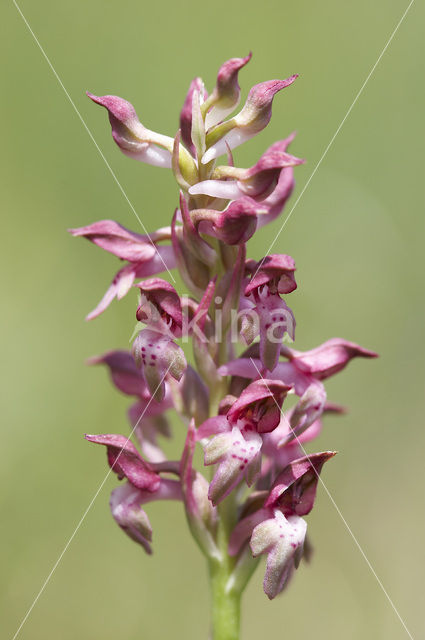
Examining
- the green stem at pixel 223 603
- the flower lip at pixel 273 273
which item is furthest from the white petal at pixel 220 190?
the green stem at pixel 223 603

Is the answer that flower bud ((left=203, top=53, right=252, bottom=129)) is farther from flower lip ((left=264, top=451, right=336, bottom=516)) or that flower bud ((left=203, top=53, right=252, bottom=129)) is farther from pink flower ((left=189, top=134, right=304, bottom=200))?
flower lip ((left=264, top=451, right=336, bottom=516))

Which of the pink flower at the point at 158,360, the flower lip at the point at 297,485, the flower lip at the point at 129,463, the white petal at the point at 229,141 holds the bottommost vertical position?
the flower lip at the point at 129,463

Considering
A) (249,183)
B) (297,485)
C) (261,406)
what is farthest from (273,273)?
(297,485)

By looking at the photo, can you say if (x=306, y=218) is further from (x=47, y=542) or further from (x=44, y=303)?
(x=47, y=542)

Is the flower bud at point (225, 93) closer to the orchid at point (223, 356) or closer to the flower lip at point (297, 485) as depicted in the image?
the orchid at point (223, 356)

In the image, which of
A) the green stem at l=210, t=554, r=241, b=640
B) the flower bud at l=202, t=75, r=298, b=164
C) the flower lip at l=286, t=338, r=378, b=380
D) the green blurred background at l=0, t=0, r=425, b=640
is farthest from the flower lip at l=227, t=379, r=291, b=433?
the green blurred background at l=0, t=0, r=425, b=640

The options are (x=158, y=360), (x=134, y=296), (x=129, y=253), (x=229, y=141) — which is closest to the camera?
(x=158, y=360)

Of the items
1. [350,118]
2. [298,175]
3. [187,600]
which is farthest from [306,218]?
[187,600]

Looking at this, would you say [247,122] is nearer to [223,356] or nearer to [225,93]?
[225,93]
